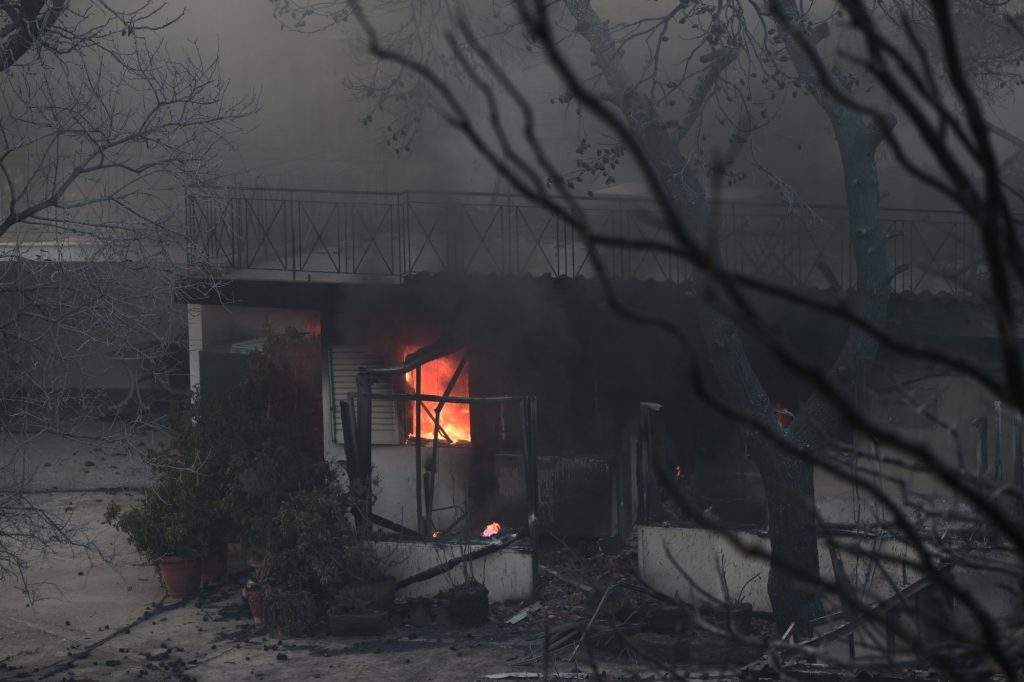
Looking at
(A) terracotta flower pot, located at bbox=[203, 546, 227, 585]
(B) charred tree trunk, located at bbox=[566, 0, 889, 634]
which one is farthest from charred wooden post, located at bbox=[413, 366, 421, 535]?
(B) charred tree trunk, located at bbox=[566, 0, 889, 634]

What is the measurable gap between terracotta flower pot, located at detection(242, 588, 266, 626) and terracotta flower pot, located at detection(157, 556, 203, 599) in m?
1.28

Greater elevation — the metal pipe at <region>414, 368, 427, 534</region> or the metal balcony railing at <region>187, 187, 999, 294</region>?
the metal balcony railing at <region>187, 187, 999, 294</region>

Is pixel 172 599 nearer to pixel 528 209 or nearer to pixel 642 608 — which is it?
pixel 642 608

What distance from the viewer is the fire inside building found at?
12.9m

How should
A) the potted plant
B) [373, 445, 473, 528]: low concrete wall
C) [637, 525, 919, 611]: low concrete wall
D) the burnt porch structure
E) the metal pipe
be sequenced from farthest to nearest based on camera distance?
[373, 445, 473, 528]: low concrete wall → the burnt porch structure → the metal pipe → the potted plant → [637, 525, 919, 611]: low concrete wall

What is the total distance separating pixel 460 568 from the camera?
512 inches

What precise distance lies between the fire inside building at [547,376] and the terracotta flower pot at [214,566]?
6.18 ft

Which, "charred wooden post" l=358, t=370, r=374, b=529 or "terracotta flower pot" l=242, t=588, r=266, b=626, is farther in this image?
"charred wooden post" l=358, t=370, r=374, b=529

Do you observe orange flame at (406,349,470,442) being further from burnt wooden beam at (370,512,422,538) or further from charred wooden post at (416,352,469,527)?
burnt wooden beam at (370,512,422,538)

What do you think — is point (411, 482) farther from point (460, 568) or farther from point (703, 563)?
point (703, 563)

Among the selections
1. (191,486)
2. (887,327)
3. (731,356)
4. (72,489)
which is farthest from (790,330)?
(72,489)

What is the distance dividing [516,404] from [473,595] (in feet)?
9.80

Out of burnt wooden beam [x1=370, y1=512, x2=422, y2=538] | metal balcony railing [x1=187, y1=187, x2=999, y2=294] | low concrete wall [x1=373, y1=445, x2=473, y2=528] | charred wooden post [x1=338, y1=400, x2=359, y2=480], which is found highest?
metal balcony railing [x1=187, y1=187, x2=999, y2=294]

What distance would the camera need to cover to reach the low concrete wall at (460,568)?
502 inches
